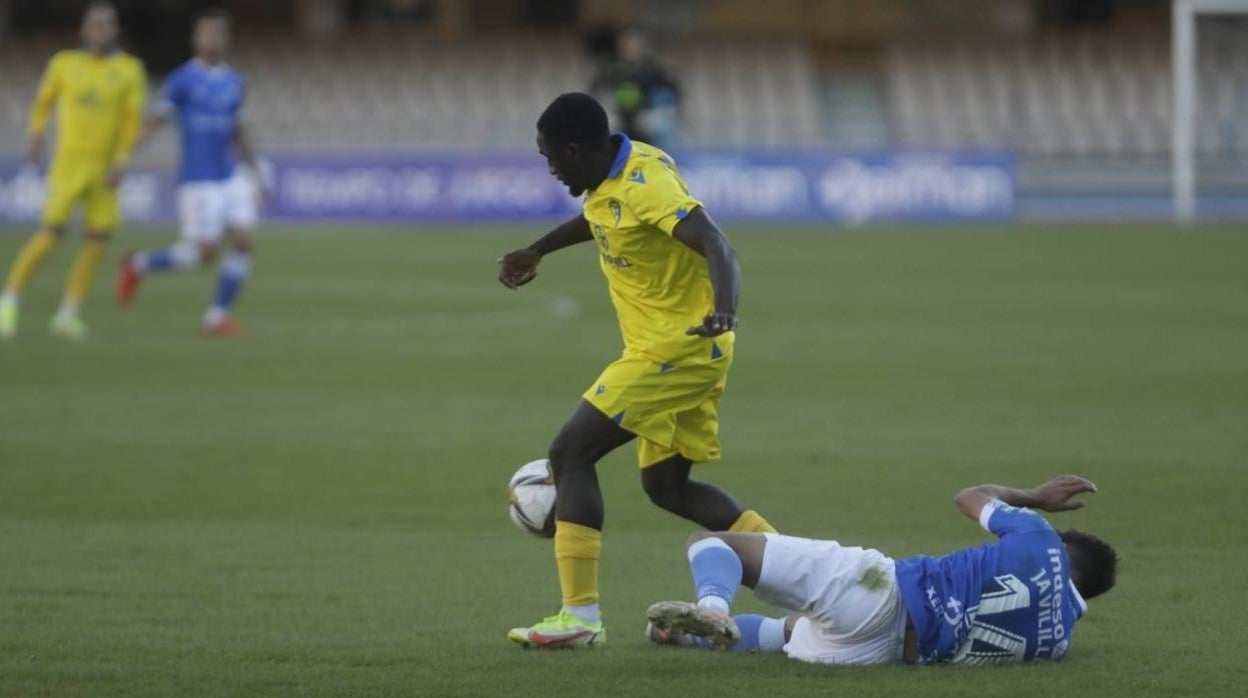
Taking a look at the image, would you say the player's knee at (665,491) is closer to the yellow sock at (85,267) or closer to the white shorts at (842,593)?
the white shorts at (842,593)

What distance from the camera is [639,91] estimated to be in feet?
84.7

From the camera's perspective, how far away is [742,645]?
650 centimetres

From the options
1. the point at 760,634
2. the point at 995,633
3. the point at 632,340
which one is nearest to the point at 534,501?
the point at 632,340

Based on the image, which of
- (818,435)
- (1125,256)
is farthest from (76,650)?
(1125,256)

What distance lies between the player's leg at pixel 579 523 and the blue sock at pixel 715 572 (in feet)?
1.78

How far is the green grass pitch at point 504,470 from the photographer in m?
6.34

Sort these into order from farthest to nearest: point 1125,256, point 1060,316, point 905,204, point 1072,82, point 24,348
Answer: point 1072,82, point 905,204, point 1125,256, point 1060,316, point 24,348

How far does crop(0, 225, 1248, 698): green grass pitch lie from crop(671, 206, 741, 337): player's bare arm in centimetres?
107

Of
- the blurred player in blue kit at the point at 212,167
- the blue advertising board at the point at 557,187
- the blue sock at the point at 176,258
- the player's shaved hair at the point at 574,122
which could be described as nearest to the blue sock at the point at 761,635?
the player's shaved hair at the point at 574,122

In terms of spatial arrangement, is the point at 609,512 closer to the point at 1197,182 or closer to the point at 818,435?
the point at 818,435

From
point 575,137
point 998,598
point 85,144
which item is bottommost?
point 998,598

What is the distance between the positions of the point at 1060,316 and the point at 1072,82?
2539 centimetres

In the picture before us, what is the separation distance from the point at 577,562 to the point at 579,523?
0.13 metres

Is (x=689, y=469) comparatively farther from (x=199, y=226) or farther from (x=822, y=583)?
(x=199, y=226)
